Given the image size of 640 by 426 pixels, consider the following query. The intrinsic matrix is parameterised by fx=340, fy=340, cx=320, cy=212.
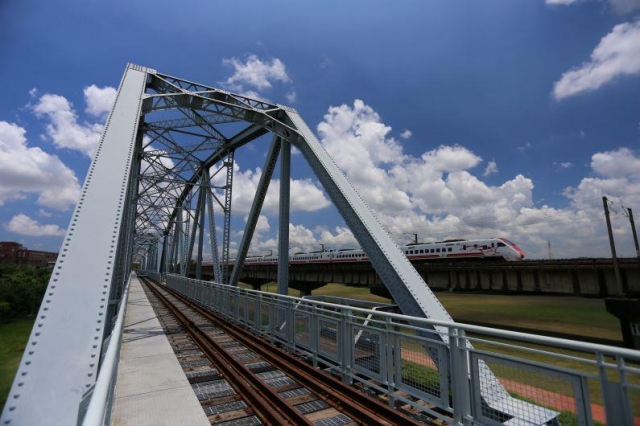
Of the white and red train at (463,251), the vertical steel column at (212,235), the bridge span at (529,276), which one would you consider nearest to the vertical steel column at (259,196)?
the vertical steel column at (212,235)

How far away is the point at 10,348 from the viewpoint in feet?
107

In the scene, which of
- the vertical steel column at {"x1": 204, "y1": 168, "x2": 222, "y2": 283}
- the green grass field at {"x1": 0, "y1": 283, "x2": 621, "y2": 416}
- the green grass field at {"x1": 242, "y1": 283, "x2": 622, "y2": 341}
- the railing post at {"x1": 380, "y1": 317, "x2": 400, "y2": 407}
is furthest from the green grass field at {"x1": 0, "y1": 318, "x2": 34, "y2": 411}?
the green grass field at {"x1": 242, "y1": 283, "x2": 622, "y2": 341}

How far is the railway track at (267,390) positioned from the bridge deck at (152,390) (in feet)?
0.66

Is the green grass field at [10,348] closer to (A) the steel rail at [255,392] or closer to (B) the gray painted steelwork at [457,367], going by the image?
(A) the steel rail at [255,392]

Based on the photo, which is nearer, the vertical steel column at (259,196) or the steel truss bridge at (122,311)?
the steel truss bridge at (122,311)

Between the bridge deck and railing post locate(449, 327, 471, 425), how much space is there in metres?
3.15

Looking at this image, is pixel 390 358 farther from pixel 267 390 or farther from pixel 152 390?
pixel 152 390

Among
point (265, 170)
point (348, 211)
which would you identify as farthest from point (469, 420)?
point (265, 170)

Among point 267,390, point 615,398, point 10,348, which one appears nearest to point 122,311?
point 267,390

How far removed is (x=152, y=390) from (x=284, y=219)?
7.44 m

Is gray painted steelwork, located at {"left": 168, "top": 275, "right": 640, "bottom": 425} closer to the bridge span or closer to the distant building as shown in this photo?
the bridge span

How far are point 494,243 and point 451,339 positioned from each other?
30.6m

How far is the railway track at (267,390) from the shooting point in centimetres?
455

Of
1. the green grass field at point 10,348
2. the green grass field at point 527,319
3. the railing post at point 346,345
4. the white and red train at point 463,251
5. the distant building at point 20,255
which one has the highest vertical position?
the distant building at point 20,255
